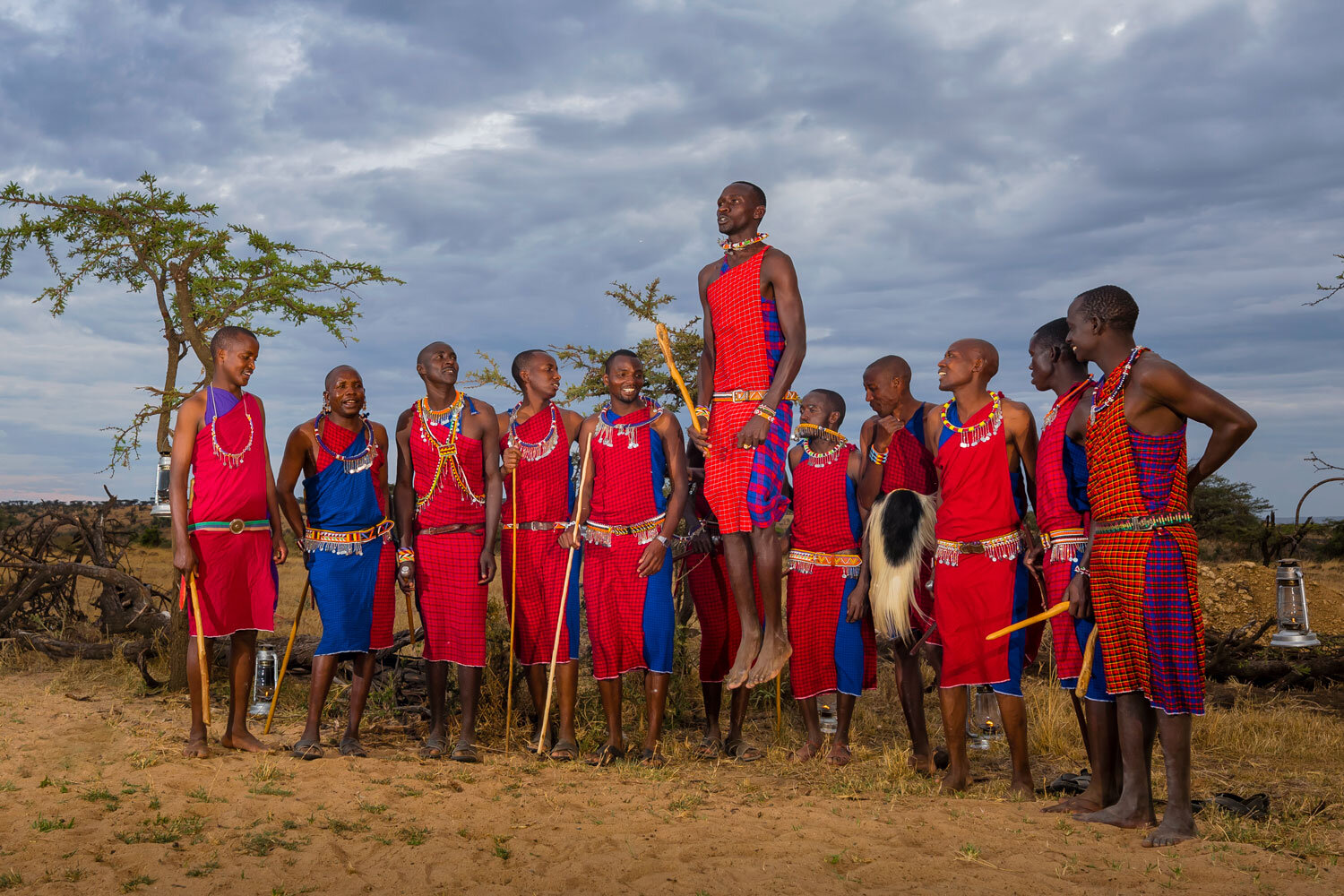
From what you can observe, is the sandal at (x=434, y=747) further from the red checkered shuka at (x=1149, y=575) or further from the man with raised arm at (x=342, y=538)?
the red checkered shuka at (x=1149, y=575)

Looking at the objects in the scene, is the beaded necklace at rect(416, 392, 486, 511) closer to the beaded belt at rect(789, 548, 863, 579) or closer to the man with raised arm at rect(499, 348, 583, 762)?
the man with raised arm at rect(499, 348, 583, 762)

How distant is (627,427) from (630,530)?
642 mm

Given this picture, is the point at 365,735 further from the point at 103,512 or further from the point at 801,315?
the point at 103,512

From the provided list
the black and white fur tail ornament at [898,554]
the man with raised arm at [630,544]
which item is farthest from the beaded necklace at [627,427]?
the black and white fur tail ornament at [898,554]

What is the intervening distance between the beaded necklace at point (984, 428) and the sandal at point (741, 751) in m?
2.47

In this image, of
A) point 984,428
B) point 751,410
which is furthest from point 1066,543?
point 751,410

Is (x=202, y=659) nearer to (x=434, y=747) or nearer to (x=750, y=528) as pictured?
(x=434, y=747)

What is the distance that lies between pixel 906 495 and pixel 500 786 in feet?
9.29

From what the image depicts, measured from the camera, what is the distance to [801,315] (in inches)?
228

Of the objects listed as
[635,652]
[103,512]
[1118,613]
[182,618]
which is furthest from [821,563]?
[103,512]

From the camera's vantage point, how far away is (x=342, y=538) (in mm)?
6371

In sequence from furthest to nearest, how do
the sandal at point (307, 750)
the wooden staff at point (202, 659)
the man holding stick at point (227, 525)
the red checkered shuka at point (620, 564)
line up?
the red checkered shuka at point (620, 564)
the sandal at point (307, 750)
the man holding stick at point (227, 525)
the wooden staff at point (202, 659)

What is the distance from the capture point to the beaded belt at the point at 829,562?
21.8 ft

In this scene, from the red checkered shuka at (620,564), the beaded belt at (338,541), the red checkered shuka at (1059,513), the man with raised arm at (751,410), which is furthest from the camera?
the red checkered shuka at (620,564)
